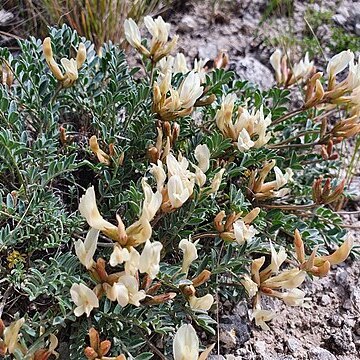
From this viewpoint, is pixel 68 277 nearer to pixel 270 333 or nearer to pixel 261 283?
pixel 261 283

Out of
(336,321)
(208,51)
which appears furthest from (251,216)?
(208,51)

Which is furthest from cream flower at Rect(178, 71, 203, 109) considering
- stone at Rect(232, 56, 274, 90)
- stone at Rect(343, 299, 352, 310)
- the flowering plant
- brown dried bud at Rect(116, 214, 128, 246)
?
stone at Rect(232, 56, 274, 90)

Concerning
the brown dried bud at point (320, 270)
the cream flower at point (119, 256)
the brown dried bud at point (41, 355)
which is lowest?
the brown dried bud at point (320, 270)

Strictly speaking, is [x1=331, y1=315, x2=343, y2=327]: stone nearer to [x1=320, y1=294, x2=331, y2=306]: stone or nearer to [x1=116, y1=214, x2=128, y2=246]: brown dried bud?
[x1=320, y1=294, x2=331, y2=306]: stone

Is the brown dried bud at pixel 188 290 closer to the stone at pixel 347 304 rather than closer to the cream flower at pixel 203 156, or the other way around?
the cream flower at pixel 203 156

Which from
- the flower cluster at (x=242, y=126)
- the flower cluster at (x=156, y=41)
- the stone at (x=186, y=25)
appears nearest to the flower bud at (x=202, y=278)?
the flower cluster at (x=242, y=126)

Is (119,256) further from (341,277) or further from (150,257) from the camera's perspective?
(341,277)
